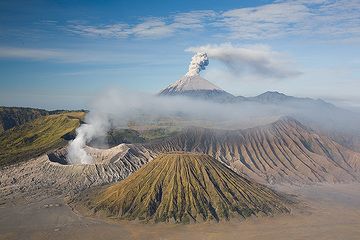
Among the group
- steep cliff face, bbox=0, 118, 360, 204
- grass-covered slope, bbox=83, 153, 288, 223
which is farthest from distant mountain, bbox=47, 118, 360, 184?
grass-covered slope, bbox=83, 153, 288, 223

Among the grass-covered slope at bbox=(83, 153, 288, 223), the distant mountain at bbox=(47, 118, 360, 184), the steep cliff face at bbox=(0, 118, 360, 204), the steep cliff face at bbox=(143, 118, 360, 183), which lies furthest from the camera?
the steep cliff face at bbox=(143, 118, 360, 183)

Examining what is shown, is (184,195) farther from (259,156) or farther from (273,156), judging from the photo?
(273,156)

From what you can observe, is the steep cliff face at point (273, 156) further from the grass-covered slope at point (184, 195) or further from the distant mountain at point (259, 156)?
the grass-covered slope at point (184, 195)

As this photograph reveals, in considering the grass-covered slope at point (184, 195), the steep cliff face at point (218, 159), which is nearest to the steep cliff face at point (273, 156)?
the steep cliff face at point (218, 159)

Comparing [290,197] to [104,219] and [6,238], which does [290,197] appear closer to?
[104,219]

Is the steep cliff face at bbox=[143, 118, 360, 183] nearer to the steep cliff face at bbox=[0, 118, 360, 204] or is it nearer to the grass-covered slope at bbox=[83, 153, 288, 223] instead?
the steep cliff face at bbox=[0, 118, 360, 204]

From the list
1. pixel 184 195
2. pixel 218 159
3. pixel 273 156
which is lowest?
pixel 218 159

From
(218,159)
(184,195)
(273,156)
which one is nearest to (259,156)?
(273,156)

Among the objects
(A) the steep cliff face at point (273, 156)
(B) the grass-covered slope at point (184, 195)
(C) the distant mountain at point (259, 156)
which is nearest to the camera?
(B) the grass-covered slope at point (184, 195)
